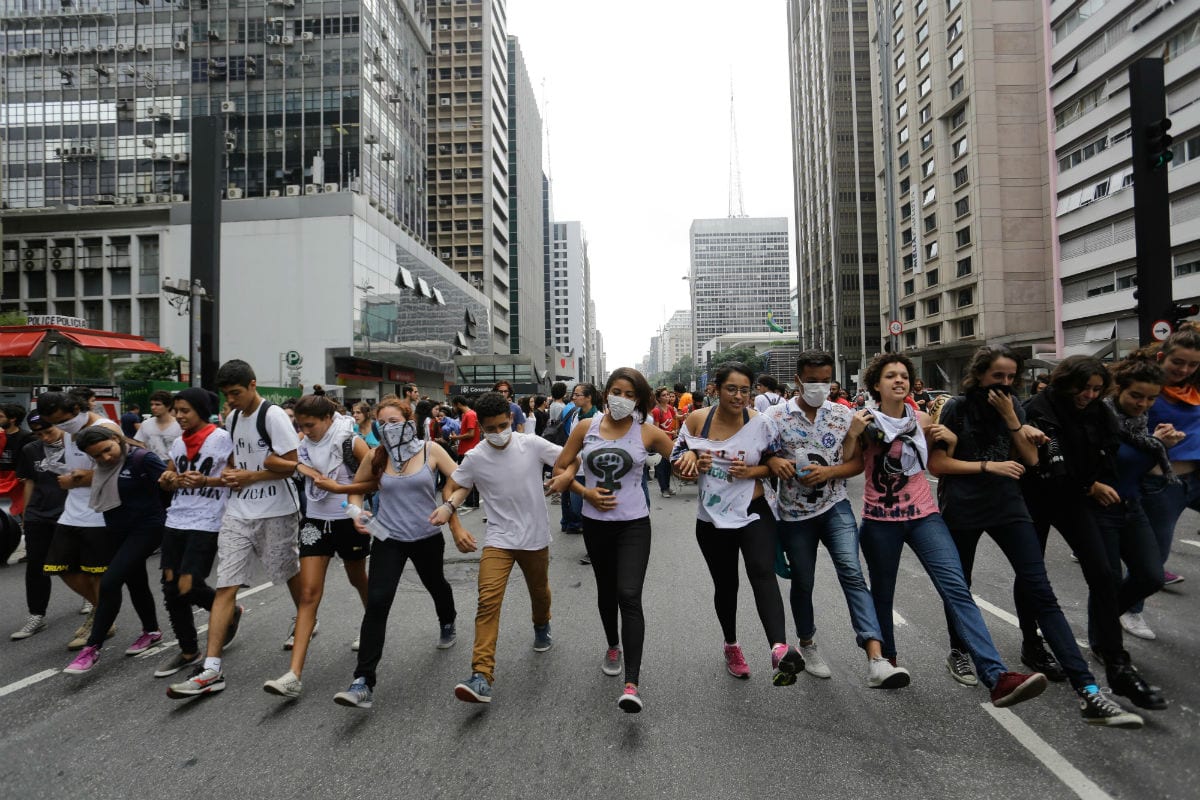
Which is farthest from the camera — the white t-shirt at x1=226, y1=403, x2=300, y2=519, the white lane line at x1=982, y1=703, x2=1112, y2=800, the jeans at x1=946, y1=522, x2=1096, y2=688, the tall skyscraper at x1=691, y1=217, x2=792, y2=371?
the tall skyscraper at x1=691, y1=217, x2=792, y2=371

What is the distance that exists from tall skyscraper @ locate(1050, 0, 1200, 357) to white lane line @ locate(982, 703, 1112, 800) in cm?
3433

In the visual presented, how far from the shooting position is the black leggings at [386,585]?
371 centimetres

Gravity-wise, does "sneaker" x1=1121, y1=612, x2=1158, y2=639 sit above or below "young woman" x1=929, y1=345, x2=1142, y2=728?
below

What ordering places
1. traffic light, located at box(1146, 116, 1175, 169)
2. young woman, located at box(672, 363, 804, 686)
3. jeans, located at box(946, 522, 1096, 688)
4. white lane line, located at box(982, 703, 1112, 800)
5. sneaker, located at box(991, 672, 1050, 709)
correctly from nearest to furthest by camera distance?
1. white lane line, located at box(982, 703, 1112, 800)
2. sneaker, located at box(991, 672, 1050, 709)
3. jeans, located at box(946, 522, 1096, 688)
4. young woman, located at box(672, 363, 804, 686)
5. traffic light, located at box(1146, 116, 1175, 169)

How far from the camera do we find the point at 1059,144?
41.0 meters

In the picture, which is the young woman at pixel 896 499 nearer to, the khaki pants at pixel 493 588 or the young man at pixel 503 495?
the young man at pixel 503 495

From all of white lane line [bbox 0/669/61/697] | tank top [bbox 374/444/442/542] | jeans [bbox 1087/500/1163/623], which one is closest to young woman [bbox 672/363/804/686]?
tank top [bbox 374/444/442/542]

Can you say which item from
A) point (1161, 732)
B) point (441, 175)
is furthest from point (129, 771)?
point (441, 175)

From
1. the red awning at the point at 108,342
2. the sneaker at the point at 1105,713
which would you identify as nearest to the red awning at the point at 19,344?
the red awning at the point at 108,342

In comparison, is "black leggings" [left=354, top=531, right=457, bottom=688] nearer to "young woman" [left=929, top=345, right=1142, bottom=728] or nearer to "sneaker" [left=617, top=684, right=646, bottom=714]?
"sneaker" [left=617, top=684, right=646, bottom=714]

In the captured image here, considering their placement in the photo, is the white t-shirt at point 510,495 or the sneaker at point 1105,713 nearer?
the sneaker at point 1105,713

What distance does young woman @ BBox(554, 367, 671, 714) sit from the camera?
12.2ft

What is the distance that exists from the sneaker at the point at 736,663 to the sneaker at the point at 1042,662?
1657 millimetres

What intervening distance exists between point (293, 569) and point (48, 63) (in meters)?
60.8
